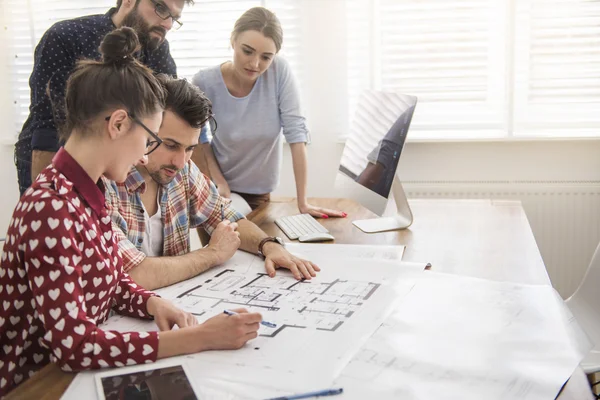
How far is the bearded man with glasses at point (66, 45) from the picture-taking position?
72.3 inches

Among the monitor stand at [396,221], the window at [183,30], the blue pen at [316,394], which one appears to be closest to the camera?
the blue pen at [316,394]

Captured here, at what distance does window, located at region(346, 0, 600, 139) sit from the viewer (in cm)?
292

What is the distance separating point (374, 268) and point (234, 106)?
1.15m

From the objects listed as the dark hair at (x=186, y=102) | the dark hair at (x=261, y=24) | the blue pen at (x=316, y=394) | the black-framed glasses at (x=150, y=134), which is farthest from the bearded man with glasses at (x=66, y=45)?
the blue pen at (x=316, y=394)

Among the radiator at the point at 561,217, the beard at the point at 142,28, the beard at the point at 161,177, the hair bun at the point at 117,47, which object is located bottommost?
the radiator at the point at 561,217

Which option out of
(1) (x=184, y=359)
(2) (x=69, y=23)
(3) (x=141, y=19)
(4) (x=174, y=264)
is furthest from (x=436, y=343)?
(2) (x=69, y=23)

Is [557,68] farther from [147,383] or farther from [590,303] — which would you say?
[147,383]

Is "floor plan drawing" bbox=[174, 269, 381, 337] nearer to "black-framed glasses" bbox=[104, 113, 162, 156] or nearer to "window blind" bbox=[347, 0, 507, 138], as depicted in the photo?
"black-framed glasses" bbox=[104, 113, 162, 156]

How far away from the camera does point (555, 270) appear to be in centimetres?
305

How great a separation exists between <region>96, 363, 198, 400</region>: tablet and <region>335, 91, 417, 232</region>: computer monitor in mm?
1008

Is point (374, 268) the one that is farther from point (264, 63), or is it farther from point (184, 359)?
point (264, 63)

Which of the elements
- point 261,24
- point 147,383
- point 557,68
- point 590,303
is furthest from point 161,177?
point 557,68

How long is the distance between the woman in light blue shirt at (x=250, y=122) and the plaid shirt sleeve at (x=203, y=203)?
585mm

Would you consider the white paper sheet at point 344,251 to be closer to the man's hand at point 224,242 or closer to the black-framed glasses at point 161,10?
the man's hand at point 224,242
